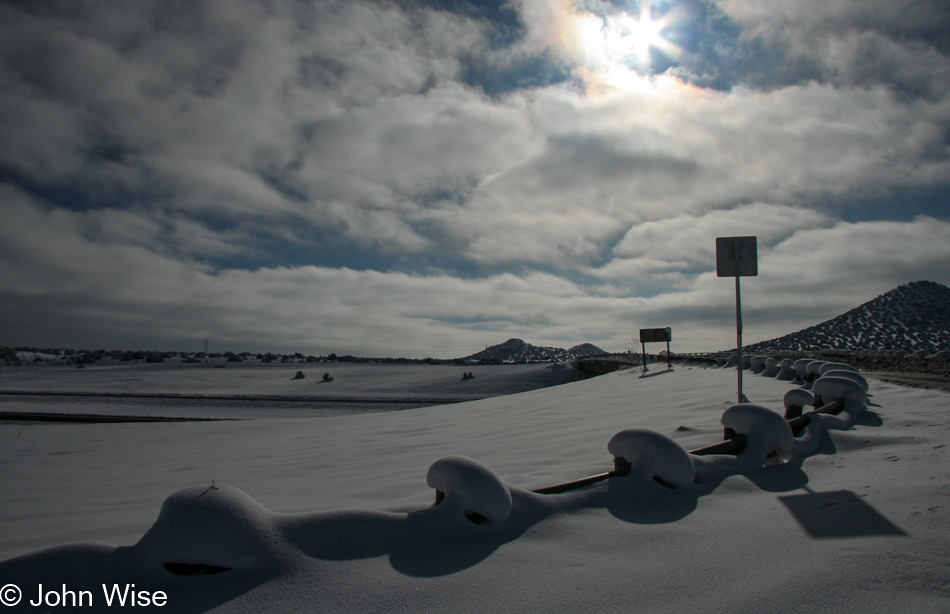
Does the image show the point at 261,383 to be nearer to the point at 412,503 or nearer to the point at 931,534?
the point at 412,503

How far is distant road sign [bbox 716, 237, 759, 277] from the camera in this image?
6.19m

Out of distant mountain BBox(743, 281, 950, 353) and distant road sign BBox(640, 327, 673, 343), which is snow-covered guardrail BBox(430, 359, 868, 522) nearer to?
distant road sign BBox(640, 327, 673, 343)

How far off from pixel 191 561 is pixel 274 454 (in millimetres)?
5233

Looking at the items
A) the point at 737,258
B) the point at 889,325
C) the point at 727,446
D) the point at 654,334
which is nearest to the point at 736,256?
the point at 737,258

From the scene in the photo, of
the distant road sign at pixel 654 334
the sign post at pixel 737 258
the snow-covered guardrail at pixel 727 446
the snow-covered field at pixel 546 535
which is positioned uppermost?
the sign post at pixel 737 258

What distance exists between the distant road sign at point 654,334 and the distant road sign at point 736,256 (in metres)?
8.41

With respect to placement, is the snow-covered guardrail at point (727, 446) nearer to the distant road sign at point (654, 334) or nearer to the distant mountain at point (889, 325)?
the distant road sign at point (654, 334)

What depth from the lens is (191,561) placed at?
1.79 metres

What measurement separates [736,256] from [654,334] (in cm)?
874

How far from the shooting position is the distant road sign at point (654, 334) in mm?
14328

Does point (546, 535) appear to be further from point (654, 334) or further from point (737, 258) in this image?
point (654, 334)

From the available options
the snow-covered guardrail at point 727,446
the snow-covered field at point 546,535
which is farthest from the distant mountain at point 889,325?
the snow-covered field at point 546,535

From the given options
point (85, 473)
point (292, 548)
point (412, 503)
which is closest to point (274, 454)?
point (85, 473)

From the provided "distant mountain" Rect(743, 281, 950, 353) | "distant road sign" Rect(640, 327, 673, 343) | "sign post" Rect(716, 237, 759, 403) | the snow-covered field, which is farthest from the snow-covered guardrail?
"distant mountain" Rect(743, 281, 950, 353)
